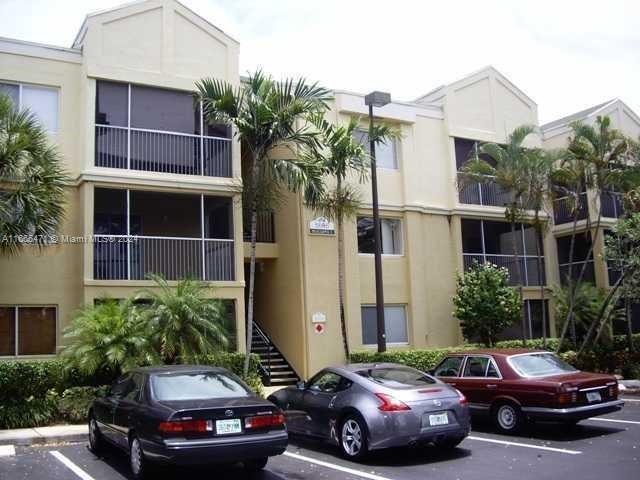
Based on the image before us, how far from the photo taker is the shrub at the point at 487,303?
1977cm

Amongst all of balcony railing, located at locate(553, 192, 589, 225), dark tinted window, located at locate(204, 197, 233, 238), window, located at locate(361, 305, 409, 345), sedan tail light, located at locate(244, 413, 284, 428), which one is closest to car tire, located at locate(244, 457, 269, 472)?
sedan tail light, located at locate(244, 413, 284, 428)

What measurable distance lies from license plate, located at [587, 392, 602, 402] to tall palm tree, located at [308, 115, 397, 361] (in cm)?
743

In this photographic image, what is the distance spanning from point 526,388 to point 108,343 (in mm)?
7935

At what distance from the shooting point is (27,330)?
52.7 feet

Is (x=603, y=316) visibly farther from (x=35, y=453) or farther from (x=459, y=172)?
(x=35, y=453)

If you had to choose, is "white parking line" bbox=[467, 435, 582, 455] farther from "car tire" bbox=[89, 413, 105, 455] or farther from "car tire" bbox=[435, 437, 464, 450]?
"car tire" bbox=[89, 413, 105, 455]

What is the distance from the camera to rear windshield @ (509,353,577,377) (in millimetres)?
11547

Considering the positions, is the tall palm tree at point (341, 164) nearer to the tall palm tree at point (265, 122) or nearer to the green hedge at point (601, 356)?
the tall palm tree at point (265, 122)

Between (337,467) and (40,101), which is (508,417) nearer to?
(337,467)

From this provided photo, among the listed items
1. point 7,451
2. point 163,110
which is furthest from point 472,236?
point 7,451

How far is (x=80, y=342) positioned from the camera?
14062 mm

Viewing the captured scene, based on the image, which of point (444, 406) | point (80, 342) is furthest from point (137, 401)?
point (80, 342)

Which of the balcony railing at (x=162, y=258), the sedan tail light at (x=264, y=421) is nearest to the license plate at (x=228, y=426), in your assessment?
the sedan tail light at (x=264, y=421)

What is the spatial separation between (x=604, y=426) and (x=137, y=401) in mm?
7873
